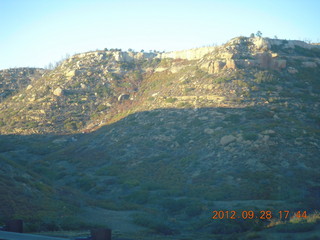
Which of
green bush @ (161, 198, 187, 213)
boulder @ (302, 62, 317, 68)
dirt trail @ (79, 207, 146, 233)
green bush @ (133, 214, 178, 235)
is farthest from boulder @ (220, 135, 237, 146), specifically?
boulder @ (302, 62, 317, 68)

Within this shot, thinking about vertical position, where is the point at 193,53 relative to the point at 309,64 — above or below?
above

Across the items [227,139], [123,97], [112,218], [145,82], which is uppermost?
[145,82]

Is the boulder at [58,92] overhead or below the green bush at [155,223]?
overhead

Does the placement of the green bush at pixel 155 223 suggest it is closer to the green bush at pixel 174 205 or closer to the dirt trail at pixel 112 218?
the dirt trail at pixel 112 218

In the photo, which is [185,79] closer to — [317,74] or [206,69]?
[206,69]

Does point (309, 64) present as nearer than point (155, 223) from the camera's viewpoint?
No

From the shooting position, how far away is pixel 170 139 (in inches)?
1467

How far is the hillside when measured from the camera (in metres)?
20.8

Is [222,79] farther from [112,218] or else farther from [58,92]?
[112,218]

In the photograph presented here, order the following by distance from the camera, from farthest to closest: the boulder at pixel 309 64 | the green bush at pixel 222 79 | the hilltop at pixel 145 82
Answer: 1. the boulder at pixel 309 64
2. the hilltop at pixel 145 82
3. the green bush at pixel 222 79

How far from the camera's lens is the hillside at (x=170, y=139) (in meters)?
20.8

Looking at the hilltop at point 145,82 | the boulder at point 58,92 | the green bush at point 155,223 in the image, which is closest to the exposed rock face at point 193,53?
the hilltop at point 145,82

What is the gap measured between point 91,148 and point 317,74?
1247 inches
